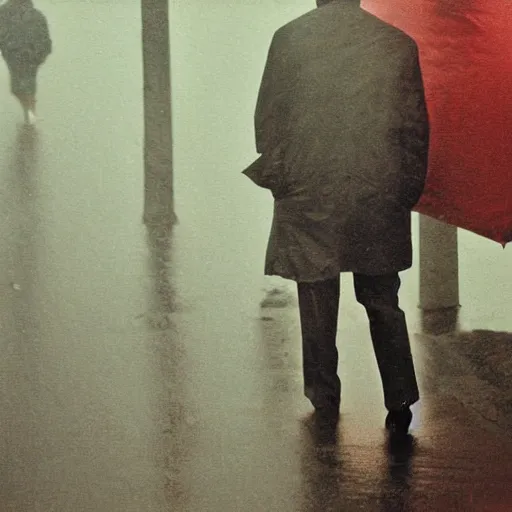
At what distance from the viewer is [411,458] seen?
12.8ft

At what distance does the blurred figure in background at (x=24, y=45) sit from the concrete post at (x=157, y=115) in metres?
0.31

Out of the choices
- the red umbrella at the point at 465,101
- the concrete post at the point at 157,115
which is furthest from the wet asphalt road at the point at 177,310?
the red umbrella at the point at 465,101

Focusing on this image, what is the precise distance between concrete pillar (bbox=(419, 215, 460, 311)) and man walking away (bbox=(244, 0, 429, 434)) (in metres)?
0.05

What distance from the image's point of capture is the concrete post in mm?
3916

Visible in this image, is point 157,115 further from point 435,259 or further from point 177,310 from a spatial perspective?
point 435,259

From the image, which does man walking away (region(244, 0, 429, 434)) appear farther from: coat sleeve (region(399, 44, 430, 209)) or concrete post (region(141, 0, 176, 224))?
concrete post (region(141, 0, 176, 224))

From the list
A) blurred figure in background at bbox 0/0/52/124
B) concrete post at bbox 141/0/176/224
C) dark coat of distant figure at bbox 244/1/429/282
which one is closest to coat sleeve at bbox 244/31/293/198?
dark coat of distant figure at bbox 244/1/429/282

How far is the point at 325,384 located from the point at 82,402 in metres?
0.75

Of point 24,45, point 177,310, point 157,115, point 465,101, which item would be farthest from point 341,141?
point 24,45

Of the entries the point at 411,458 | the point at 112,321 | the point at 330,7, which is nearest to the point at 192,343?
the point at 112,321

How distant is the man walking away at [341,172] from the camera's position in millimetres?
3881

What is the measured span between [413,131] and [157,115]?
0.79 metres

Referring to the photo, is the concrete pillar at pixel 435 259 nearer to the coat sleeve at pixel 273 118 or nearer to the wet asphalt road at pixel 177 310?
the wet asphalt road at pixel 177 310

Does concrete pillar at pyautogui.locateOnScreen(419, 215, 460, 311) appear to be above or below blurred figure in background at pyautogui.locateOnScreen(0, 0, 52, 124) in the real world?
below
